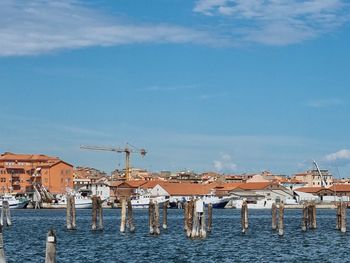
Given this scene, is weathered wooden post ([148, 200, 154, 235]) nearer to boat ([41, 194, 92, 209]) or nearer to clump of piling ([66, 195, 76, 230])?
clump of piling ([66, 195, 76, 230])

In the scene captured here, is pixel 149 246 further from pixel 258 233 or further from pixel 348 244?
pixel 258 233

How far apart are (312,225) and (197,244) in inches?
1080

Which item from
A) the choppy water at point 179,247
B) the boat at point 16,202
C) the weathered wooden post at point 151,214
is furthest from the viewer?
the boat at point 16,202

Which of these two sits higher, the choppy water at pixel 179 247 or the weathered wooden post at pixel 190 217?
the weathered wooden post at pixel 190 217

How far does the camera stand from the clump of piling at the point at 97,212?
242ft

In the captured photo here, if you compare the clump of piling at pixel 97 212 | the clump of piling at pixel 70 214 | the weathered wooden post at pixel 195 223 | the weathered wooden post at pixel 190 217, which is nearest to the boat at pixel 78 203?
the clump of piling at pixel 70 214

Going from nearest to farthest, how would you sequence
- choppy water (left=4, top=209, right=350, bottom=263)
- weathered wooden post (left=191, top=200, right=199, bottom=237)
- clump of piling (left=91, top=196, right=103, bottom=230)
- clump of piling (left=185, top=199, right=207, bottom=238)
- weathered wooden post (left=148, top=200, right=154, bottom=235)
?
choppy water (left=4, top=209, right=350, bottom=263) < clump of piling (left=185, top=199, right=207, bottom=238) < weathered wooden post (left=191, top=200, right=199, bottom=237) < weathered wooden post (left=148, top=200, right=154, bottom=235) < clump of piling (left=91, top=196, right=103, bottom=230)

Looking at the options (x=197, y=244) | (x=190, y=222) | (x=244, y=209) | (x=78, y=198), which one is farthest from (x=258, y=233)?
(x=78, y=198)

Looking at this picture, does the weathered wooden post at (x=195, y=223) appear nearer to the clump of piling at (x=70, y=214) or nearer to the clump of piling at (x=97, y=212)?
the clump of piling at (x=97, y=212)

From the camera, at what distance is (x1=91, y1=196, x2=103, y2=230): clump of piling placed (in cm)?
7381

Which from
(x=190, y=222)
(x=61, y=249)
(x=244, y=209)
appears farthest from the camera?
(x=244, y=209)

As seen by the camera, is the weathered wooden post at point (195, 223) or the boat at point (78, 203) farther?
the boat at point (78, 203)

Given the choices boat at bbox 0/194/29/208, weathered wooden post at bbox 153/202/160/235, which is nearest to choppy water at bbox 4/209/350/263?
weathered wooden post at bbox 153/202/160/235

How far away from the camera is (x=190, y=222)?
218 feet
